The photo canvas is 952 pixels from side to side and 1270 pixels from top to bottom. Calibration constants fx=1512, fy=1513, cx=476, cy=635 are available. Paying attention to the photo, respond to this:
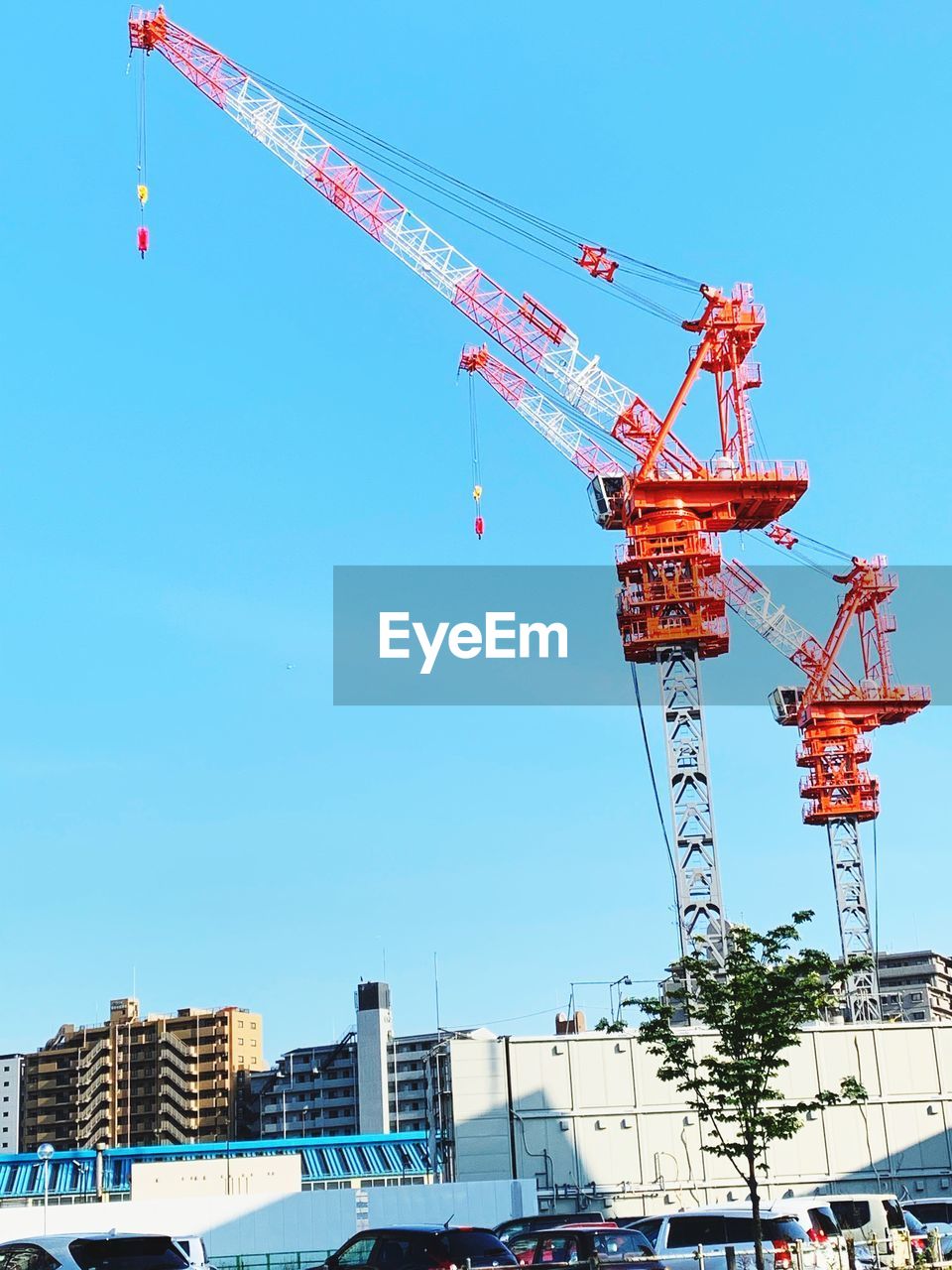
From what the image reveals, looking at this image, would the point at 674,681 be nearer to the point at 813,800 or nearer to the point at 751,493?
the point at 751,493

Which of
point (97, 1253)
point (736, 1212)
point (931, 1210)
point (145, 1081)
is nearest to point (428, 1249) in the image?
point (97, 1253)

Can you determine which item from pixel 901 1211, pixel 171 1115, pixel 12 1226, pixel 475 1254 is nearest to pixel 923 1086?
pixel 901 1211

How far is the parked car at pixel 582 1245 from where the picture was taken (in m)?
24.3

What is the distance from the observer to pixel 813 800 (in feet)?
334

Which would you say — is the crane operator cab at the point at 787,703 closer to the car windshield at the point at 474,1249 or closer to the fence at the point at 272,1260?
the fence at the point at 272,1260

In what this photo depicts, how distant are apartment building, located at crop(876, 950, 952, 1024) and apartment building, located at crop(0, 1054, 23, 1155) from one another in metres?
104

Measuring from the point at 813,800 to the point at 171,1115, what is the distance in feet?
342

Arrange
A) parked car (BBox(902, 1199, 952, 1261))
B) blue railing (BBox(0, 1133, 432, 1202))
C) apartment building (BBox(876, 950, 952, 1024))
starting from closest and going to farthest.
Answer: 1. parked car (BBox(902, 1199, 952, 1261))
2. blue railing (BBox(0, 1133, 432, 1202))
3. apartment building (BBox(876, 950, 952, 1024))

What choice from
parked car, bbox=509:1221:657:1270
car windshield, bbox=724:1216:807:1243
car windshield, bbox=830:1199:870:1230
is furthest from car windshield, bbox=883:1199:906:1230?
parked car, bbox=509:1221:657:1270

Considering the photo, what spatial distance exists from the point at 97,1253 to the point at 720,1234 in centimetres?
1326

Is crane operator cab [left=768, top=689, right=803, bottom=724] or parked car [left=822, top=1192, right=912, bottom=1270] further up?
crane operator cab [left=768, top=689, right=803, bottom=724]

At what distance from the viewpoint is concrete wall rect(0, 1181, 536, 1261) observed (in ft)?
125

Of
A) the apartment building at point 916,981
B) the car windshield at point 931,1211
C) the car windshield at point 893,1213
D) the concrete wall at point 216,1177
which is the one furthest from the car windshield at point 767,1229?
the apartment building at point 916,981

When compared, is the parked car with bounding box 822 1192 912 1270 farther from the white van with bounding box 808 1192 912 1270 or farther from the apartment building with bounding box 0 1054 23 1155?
the apartment building with bounding box 0 1054 23 1155
